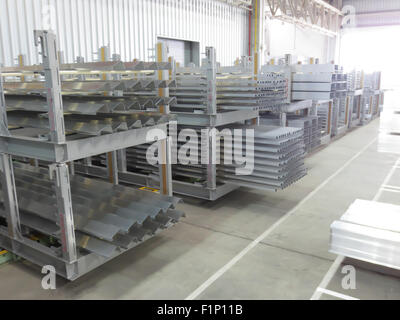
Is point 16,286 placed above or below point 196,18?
below

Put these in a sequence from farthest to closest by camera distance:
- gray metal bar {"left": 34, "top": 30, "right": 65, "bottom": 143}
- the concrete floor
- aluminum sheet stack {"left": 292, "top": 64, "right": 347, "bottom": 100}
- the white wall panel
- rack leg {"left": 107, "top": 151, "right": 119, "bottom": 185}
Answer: the white wall panel < aluminum sheet stack {"left": 292, "top": 64, "right": 347, "bottom": 100} < rack leg {"left": 107, "top": 151, "right": 119, "bottom": 185} < the concrete floor < gray metal bar {"left": 34, "top": 30, "right": 65, "bottom": 143}

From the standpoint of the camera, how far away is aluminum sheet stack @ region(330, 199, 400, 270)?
3.34m

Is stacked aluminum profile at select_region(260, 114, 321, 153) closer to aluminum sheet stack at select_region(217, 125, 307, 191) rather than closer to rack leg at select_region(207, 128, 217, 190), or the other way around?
aluminum sheet stack at select_region(217, 125, 307, 191)

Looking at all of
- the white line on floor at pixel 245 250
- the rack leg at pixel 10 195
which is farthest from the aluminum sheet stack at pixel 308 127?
the rack leg at pixel 10 195

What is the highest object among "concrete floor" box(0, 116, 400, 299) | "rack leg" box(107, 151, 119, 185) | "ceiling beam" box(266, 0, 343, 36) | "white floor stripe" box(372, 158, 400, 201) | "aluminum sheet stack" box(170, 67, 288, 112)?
"ceiling beam" box(266, 0, 343, 36)

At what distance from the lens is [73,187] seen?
Result: 14.8ft

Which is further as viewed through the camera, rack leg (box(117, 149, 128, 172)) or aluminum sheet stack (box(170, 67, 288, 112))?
rack leg (box(117, 149, 128, 172))

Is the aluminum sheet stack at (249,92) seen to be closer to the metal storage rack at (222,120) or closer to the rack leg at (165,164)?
the metal storage rack at (222,120)

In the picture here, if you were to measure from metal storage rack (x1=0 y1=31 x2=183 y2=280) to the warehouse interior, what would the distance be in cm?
2

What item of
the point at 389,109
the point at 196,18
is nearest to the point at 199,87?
the point at 389,109

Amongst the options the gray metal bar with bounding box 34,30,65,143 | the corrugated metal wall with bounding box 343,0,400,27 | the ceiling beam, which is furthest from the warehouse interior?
the corrugated metal wall with bounding box 343,0,400,27

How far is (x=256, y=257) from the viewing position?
3891 millimetres
